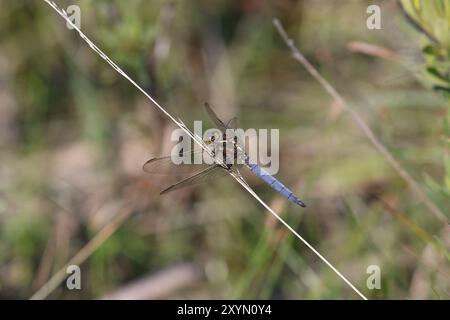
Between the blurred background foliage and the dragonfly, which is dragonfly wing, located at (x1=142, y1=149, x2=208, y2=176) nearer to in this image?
the dragonfly

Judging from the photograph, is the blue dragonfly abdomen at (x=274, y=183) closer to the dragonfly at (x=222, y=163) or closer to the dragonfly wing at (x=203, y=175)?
the dragonfly at (x=222, y=163)

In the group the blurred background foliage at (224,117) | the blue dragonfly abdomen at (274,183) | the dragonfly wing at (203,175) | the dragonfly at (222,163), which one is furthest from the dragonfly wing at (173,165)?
the blurred background foliage at (224,117)

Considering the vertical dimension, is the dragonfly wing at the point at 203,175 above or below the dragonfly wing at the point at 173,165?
below

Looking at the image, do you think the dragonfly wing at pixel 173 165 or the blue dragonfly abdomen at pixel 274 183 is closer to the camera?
the blue dragonfly abdomen at pixel 274 183

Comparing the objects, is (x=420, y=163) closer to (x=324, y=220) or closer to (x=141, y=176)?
(x=324, y=220)

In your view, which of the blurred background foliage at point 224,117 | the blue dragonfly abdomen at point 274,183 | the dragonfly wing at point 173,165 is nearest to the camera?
the blue dragonfly abdomen at point 274,183

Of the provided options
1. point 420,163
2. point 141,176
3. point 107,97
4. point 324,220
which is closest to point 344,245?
point 324,220

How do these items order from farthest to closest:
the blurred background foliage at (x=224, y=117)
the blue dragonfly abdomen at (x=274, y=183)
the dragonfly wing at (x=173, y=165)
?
the blurred background foliage at (x=224, y=117), the dragonfly wing at (x=173, y=165), the blue dragonfly abdomen at (x=274, y=183)

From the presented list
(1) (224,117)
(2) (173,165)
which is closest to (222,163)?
(2) (173,165)

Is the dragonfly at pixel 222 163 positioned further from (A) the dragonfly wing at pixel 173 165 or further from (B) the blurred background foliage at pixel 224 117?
(B) the blurred background foliage at pixel 224 117
